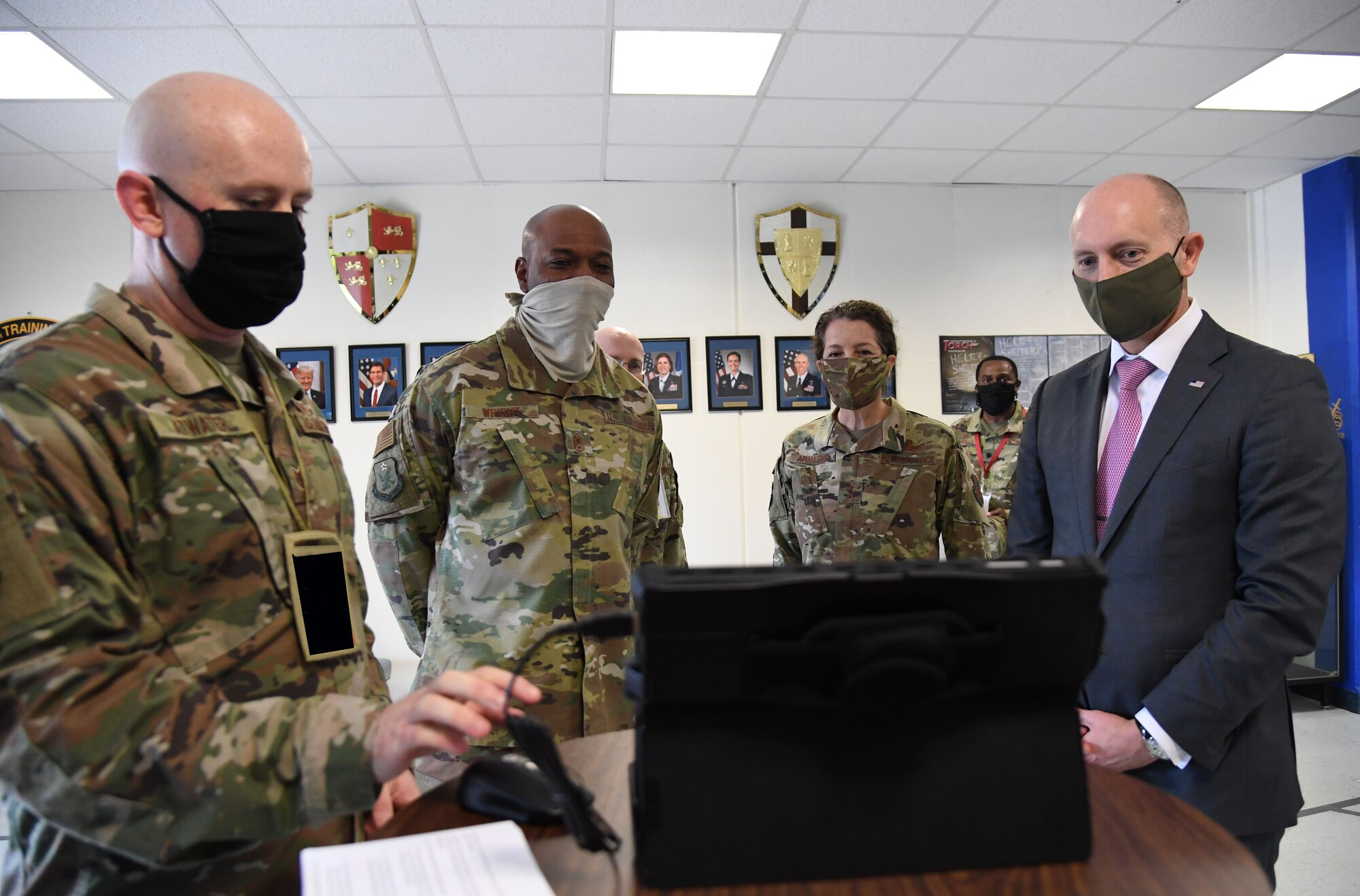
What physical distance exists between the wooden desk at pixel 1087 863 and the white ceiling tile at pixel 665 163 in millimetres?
4043

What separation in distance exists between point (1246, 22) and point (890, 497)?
258 cm

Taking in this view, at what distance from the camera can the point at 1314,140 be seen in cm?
441

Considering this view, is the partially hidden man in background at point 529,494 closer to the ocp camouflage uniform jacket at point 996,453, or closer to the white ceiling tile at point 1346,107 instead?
the ocp camouflage uniform jacket at point 996,453

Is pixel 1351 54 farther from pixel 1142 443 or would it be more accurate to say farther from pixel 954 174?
pixel 1142 443

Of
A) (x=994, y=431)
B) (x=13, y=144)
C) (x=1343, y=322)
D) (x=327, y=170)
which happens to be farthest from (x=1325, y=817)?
(x=13, y=144)

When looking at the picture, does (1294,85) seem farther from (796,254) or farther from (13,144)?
(13,144)

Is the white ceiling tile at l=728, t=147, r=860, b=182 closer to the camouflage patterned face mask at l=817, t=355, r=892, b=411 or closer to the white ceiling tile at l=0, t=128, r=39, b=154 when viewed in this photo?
the camouflage patterned face mask at l=817, t=355, r=892, b=411

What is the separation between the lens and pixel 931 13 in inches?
121

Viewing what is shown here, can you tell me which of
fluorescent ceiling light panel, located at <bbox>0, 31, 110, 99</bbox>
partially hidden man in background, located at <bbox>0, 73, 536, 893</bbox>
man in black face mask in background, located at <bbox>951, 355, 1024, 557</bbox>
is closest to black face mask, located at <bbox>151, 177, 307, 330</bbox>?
partially hidden man in background, located at <bbox>0, 73, 536, 893</bbox>

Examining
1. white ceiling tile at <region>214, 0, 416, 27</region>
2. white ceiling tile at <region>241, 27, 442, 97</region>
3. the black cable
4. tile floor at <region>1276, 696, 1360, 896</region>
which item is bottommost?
tile floor at <region>1276, 696, 1360, 896</region>

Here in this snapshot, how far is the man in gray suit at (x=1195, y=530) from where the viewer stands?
3.93 feet

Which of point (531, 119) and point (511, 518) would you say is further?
point (531, 119)

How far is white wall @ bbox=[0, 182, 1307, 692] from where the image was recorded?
475 cm

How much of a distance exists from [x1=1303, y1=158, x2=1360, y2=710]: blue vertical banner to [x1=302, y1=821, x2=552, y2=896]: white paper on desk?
5.20 m
